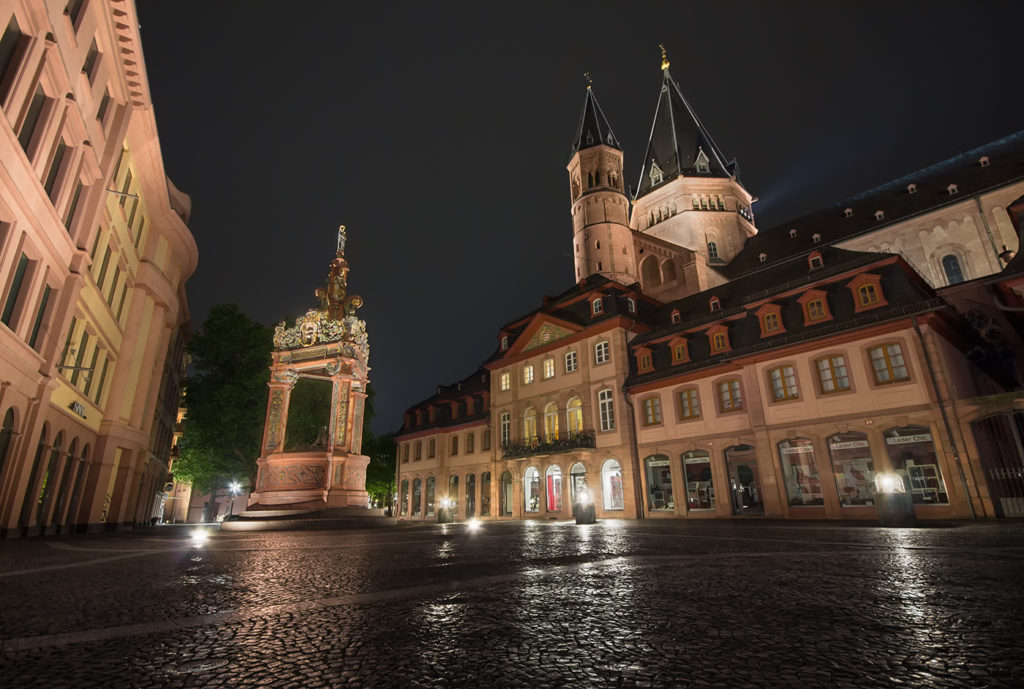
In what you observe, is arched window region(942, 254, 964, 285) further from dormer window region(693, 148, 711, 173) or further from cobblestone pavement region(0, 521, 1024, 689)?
cobblestone pavement region(0, 521, 1024, 689)

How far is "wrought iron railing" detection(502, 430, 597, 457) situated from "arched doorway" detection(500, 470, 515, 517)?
199cm

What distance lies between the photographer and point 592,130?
58312 millimetres

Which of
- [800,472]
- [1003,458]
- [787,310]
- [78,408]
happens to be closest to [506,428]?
[800,472]

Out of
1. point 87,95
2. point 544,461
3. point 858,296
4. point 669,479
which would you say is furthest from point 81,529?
point 858,296

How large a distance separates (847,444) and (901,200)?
1252 inches

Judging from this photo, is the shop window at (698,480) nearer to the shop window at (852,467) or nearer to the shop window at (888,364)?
the shop window at (852,467)

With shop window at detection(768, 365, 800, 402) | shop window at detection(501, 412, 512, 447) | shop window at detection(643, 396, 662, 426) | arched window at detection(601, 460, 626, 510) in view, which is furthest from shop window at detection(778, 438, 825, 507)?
shop window at detection(501, 412, 512, 447)

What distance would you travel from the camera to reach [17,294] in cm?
1222

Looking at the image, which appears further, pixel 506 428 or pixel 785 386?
pixel 506 428

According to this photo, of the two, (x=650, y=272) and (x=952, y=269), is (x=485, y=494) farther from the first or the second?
(x=952, y=269)

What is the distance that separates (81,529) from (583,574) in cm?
2107

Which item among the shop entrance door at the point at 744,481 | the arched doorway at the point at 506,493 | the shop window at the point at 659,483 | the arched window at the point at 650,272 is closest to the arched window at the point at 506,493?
the arched doorway at the point at 506,493

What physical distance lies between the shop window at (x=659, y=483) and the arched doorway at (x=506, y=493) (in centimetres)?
1061

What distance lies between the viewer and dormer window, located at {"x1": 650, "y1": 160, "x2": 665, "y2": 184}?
65625 mm
